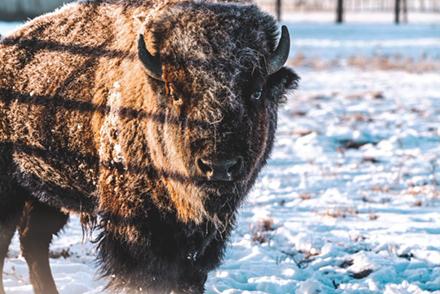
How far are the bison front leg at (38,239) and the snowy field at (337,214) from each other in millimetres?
198

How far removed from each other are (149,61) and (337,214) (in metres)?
3.78

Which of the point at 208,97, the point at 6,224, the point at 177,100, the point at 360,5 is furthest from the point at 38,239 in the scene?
the point at 360,5

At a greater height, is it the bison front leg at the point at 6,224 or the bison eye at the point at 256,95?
the bison eye at the point at 256,95

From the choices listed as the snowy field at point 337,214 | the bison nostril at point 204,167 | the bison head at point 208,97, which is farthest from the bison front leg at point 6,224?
the bison nostril at point 204,167

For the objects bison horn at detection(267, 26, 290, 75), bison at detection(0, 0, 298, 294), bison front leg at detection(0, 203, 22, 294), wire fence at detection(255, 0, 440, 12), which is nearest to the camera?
bison at detection(0, 0, 298, 294)

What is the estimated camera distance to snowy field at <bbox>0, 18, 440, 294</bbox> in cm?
537

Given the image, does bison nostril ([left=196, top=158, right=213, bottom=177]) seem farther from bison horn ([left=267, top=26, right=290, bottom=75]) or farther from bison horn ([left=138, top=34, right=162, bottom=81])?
bison horn ([left=267, top=26, right=290, bottom=75])

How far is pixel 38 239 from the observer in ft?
17.2

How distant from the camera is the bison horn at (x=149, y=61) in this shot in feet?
12.6

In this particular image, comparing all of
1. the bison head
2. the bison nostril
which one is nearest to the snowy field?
the bison head

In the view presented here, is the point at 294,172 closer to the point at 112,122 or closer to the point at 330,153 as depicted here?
the point at 330,153

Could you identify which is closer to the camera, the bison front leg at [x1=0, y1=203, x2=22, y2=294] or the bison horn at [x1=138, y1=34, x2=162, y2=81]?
the bison horn at [x1=138, y1=34, x2=162, y2=81]

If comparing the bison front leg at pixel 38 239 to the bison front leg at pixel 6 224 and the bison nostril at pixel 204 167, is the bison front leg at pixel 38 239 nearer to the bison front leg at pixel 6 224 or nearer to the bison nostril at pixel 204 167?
the bison front leg at pixel 6 224

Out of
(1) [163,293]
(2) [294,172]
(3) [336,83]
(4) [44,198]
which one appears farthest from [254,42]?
(3) [336,83]
